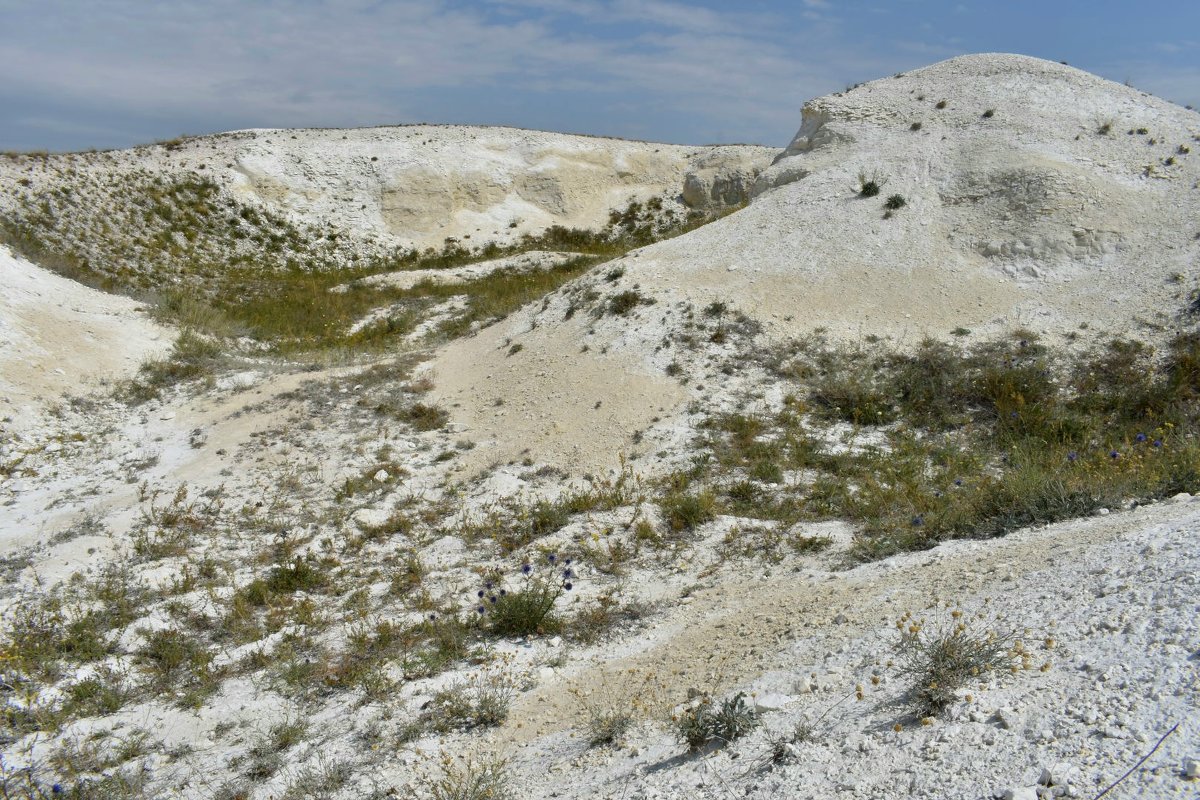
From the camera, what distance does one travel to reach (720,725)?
4.16 meters

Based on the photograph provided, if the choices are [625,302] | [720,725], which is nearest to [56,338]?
[625,302]

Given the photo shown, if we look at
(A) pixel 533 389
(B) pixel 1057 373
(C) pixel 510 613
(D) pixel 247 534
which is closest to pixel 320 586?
(D) pixel 247 534

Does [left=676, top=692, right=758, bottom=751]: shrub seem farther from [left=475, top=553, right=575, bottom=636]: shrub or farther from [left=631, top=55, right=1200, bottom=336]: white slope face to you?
[left=631, top=55, right=1200, bottom=336]: white slope face

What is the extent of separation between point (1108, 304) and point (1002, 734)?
12.2 metres

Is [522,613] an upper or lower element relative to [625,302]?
lower

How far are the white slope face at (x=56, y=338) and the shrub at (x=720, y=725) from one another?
12630 mm

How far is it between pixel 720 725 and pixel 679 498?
461cm

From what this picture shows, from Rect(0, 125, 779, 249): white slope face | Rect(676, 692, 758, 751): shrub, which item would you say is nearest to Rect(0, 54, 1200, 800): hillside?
Rect(676, 692, 758, 751): shrub

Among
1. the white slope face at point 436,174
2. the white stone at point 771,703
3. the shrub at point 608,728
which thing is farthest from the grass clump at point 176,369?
the white slope face at point 436,174

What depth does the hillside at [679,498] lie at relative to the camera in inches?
165

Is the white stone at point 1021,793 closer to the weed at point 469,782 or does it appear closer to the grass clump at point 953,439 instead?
the weed at point 469,782

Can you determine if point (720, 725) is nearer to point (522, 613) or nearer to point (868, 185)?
point (522, 613)

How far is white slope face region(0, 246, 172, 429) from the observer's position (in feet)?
43.2

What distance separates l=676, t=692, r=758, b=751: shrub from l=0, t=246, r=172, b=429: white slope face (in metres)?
12.6
